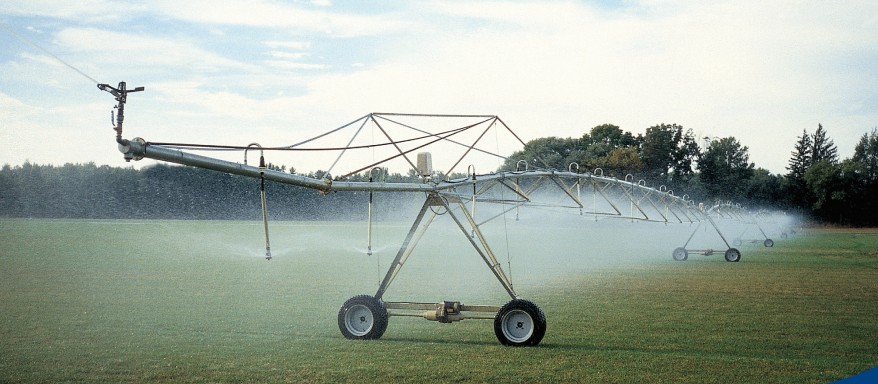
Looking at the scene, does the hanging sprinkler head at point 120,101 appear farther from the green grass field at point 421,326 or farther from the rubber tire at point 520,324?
the rubber tire at point 520,324

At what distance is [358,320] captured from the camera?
1204 cm

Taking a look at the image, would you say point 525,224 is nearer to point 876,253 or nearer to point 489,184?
point 876,253

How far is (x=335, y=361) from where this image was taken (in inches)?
400

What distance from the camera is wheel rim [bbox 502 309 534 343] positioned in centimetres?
1139

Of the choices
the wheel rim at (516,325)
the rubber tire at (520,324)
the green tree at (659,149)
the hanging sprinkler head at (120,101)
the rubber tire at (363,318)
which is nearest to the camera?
the hanging sprinkler head at (120,101)

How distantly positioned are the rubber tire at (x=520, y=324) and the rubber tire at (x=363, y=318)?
1.75 m

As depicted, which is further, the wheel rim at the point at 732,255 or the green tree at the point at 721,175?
the green tree at the point at 721,175

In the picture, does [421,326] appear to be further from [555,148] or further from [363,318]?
[555,148]

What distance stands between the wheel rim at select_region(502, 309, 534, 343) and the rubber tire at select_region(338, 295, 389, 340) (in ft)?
6.03

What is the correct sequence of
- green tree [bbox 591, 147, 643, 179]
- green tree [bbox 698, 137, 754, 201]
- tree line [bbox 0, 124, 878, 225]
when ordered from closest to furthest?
tree line [bbox 0, 124, 878, 225] < green tree [bbox 591, 147, 643, 179] < green tree [bbox 698, 137, 754, 201]

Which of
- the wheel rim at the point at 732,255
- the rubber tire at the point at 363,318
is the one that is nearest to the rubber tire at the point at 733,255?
the wheel rim at the point at 732,255

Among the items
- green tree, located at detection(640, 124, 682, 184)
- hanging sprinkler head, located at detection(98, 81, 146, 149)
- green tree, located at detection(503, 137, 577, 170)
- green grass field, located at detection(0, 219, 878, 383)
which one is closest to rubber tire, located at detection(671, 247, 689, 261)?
green grass field, located at detection(0, 219, 878, 383)

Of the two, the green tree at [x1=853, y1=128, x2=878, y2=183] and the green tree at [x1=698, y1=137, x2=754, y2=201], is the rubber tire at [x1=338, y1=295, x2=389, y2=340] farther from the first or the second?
the green tree at [x1=853, y1=128, x2=878, y2=183]

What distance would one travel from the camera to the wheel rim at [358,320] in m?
11.9
